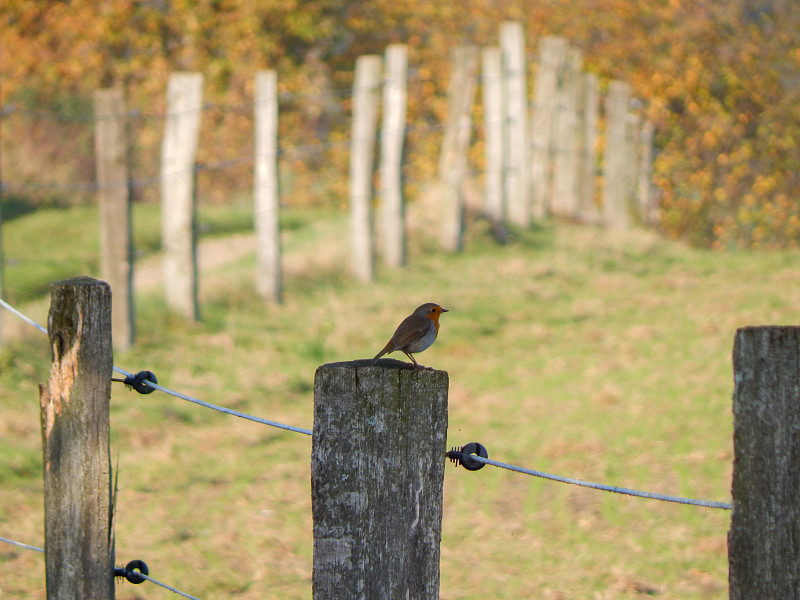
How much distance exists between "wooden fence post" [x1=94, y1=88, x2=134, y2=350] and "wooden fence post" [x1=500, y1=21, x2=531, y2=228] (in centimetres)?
642

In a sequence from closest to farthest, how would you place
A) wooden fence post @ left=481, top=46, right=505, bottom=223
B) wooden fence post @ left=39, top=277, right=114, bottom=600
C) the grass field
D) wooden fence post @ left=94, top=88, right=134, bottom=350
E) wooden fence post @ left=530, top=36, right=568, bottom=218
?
wooden fence post @ left=39, top=277, right=114, bottom=600
the grass field
wooden fence post @ left=94, top=88, right=134, bottom=350
wooden fence post @ left=481, top=46, right=505, bottom=223
wooden fence post @ left=530, top=36, right=568, bottom=218

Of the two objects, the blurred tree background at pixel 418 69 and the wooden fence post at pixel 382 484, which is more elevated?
the blurred tree background at pixel 418 69

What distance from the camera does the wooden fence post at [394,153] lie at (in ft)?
33.6

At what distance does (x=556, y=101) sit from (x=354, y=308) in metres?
7.76

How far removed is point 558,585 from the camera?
3.96 m

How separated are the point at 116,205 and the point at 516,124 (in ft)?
22.5

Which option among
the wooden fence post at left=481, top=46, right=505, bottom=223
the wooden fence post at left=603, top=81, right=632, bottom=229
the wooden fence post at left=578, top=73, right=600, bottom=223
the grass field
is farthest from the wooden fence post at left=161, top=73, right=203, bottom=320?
the wooden fence post at left=603, top=81, right=632, bottom=229

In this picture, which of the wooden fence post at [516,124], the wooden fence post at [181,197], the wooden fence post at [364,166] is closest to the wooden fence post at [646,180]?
the wooden fence post at [516,124]

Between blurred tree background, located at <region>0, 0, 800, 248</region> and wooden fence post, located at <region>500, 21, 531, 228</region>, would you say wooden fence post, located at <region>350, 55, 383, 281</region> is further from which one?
blurred tree background, located at <region>0, 0, 800, 248</region>

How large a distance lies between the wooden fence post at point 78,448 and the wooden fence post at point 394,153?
7.82 metres

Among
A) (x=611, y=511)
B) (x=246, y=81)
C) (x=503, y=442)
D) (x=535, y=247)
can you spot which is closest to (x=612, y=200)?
(x=535, y=247)

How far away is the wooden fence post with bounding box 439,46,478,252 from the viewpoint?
36.8 feet

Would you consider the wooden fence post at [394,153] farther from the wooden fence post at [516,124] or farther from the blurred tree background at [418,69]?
the blurred tree background at [418,69]

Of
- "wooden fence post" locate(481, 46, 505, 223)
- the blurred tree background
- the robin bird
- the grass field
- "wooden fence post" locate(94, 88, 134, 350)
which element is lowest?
the grass field
